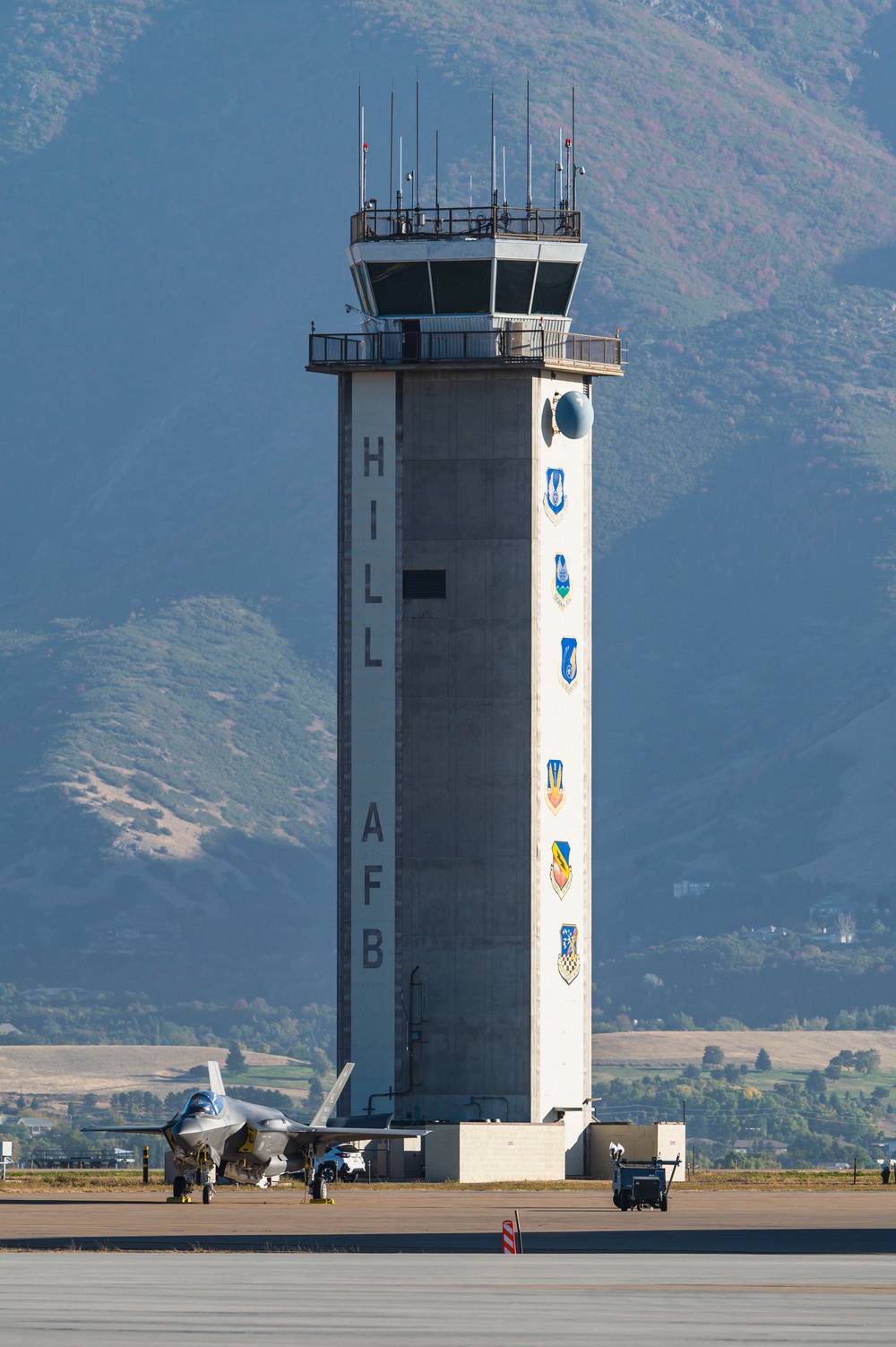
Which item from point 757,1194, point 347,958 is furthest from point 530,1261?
point 347,958

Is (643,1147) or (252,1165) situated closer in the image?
(252,1165)

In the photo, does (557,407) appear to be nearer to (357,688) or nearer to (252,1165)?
(357,688)

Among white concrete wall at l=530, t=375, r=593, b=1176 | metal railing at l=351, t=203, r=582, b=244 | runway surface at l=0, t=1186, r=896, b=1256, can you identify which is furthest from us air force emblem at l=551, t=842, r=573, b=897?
metal railing at l=351, t=203, r=582, b=244

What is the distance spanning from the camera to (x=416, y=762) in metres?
86.4

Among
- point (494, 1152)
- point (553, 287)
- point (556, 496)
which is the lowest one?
point (494, 1152)

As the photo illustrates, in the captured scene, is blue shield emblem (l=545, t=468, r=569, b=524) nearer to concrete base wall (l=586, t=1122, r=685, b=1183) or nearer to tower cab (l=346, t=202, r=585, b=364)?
tower cab (l=346, t=202, r=585, b=364)

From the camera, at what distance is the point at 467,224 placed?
92.1 m

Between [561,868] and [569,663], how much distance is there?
24.8 ft

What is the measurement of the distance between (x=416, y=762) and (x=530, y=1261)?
4517cm

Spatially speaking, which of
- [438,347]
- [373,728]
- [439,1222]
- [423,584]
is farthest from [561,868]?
[439,1222]

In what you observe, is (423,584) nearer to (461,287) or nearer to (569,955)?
(461,287)

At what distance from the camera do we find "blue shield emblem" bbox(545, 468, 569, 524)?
88062 mm

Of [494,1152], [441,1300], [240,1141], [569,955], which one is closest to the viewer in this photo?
[441,1300]

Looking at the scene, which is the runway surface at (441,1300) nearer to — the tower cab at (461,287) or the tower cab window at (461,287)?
the tower cab at (461,287)
